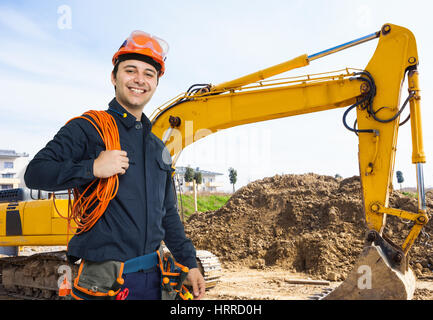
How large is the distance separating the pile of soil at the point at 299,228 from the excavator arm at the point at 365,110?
3469 mm

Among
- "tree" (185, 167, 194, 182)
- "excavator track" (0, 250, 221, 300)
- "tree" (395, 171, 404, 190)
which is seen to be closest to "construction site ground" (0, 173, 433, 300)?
"excavator track" (0, 250, 221, 300)

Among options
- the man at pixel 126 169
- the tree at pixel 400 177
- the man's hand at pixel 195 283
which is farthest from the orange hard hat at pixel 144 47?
the tree at pixel 400 177

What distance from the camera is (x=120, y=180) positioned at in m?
1.54

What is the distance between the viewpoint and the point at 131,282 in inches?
60.3

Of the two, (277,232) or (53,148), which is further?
(277,232)

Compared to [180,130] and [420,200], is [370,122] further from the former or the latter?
[180,130]

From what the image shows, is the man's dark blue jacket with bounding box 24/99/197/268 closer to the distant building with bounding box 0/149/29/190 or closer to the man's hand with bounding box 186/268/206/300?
the man's hand with bounding box 186/268/206/300

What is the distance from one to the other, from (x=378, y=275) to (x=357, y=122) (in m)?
2.16

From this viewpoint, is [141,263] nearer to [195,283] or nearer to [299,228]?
[195,283]

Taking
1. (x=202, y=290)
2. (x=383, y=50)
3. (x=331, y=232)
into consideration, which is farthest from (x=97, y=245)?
(x=331, y=232)

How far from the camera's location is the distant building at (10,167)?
114 ft

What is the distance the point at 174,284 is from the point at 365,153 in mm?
4356
